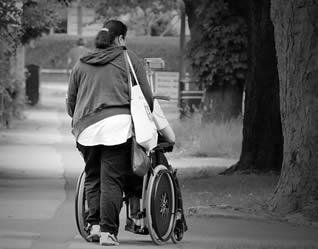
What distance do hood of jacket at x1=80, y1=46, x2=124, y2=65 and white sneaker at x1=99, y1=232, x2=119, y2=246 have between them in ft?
4.72

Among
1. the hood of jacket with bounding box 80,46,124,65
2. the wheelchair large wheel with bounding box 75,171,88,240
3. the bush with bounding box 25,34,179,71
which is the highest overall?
the hood of jacket with bounding box 80,46,124,65

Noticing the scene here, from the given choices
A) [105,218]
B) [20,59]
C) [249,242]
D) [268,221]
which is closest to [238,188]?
[268,221]

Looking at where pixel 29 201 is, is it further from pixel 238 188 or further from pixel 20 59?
pixel 20 59

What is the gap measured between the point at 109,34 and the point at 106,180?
1261mm

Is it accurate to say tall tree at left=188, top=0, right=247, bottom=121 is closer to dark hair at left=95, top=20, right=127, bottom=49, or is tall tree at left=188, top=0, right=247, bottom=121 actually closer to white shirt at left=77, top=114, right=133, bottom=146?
dark hair at left=95, top=20, right=127, bottom=49

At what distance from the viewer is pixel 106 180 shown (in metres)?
8.85

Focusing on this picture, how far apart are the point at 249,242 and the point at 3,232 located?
2.31m

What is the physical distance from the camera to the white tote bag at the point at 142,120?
346 inches

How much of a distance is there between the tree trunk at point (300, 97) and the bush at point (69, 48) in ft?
142

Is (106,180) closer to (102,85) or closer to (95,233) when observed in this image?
(95,233)

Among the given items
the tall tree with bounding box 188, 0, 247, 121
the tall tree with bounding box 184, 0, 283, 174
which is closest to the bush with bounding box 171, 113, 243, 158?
the tall tree with bounding box 188, 0, 247, 121

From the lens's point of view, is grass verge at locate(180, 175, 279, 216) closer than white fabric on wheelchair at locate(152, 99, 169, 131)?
No

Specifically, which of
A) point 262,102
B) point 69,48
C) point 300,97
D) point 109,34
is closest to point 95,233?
point 109,34

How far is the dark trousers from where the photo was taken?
8852 millimetres
